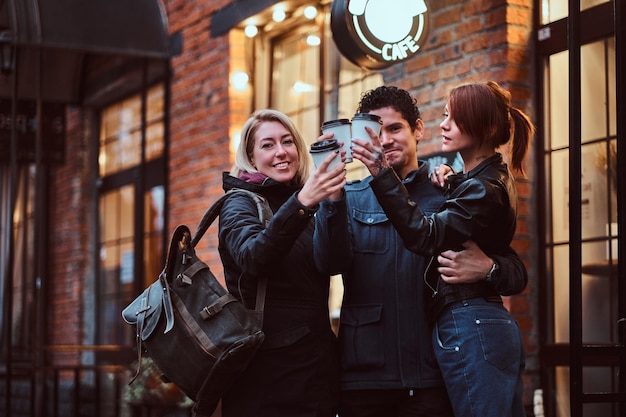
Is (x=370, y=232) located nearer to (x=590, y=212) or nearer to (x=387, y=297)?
(x=387, y=297)

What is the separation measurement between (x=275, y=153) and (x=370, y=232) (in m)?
0.42

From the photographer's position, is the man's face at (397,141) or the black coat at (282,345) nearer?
the black coat at (282,345)

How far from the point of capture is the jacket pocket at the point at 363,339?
3221mm

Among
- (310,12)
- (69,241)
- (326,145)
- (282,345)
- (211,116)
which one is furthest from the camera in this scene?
(69,241)

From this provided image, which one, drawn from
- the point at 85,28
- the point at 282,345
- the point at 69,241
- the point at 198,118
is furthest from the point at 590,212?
the point at 69,241

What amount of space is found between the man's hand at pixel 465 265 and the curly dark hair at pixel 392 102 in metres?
0.59

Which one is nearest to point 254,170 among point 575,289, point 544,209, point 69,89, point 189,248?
point 189,248

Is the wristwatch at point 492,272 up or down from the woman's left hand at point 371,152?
down

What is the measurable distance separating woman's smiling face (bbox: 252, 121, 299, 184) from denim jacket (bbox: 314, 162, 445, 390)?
241 millimetres

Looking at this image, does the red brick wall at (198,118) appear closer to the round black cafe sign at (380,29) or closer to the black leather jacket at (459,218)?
the round black cafe sign at (380,29)

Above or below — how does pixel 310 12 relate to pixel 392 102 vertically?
above

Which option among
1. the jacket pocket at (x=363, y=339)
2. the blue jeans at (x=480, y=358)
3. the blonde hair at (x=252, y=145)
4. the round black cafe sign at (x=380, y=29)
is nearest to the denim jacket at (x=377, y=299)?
the jacket pocket at (x=363, y=339)

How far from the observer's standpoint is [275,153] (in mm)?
3363

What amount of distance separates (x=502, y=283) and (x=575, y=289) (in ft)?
1.93
